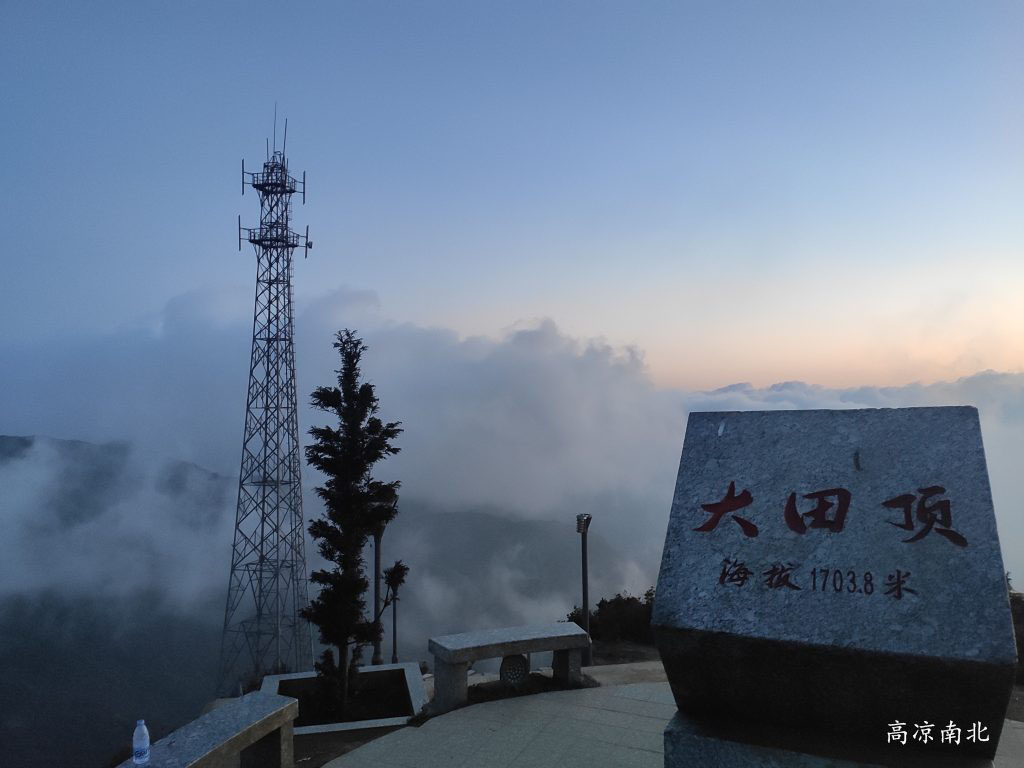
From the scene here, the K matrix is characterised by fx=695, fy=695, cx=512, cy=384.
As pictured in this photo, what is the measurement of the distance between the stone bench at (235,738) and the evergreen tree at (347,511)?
4.21 meters

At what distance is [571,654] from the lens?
9242 mm

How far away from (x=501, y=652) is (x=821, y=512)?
5.44 m

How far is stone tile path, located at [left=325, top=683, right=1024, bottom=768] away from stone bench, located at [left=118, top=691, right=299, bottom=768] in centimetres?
66

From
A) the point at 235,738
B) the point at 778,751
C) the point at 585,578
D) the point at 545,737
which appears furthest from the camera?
the point at 585,578

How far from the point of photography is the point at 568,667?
30.2 ft

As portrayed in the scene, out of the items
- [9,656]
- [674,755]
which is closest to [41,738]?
[9,656]

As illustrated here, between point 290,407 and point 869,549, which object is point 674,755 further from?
point 290,407

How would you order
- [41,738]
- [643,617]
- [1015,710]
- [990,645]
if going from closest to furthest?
[990,645] < [1015,710] < [643,617] < [41,738]

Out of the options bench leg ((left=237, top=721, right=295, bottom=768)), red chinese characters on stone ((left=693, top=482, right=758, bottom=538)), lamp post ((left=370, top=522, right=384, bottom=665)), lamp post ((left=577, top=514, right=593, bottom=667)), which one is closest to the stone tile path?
bench leg ((left=237, top=721, right=295, bottom=768))

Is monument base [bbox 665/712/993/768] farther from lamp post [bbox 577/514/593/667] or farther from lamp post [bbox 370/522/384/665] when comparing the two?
lamp post [bbox 370/522/384/665]

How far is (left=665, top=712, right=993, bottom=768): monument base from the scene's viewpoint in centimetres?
383

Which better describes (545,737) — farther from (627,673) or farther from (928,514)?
(928,514)

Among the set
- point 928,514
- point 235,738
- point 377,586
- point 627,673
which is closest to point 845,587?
point 928,514

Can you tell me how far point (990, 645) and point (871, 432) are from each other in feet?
5.07
